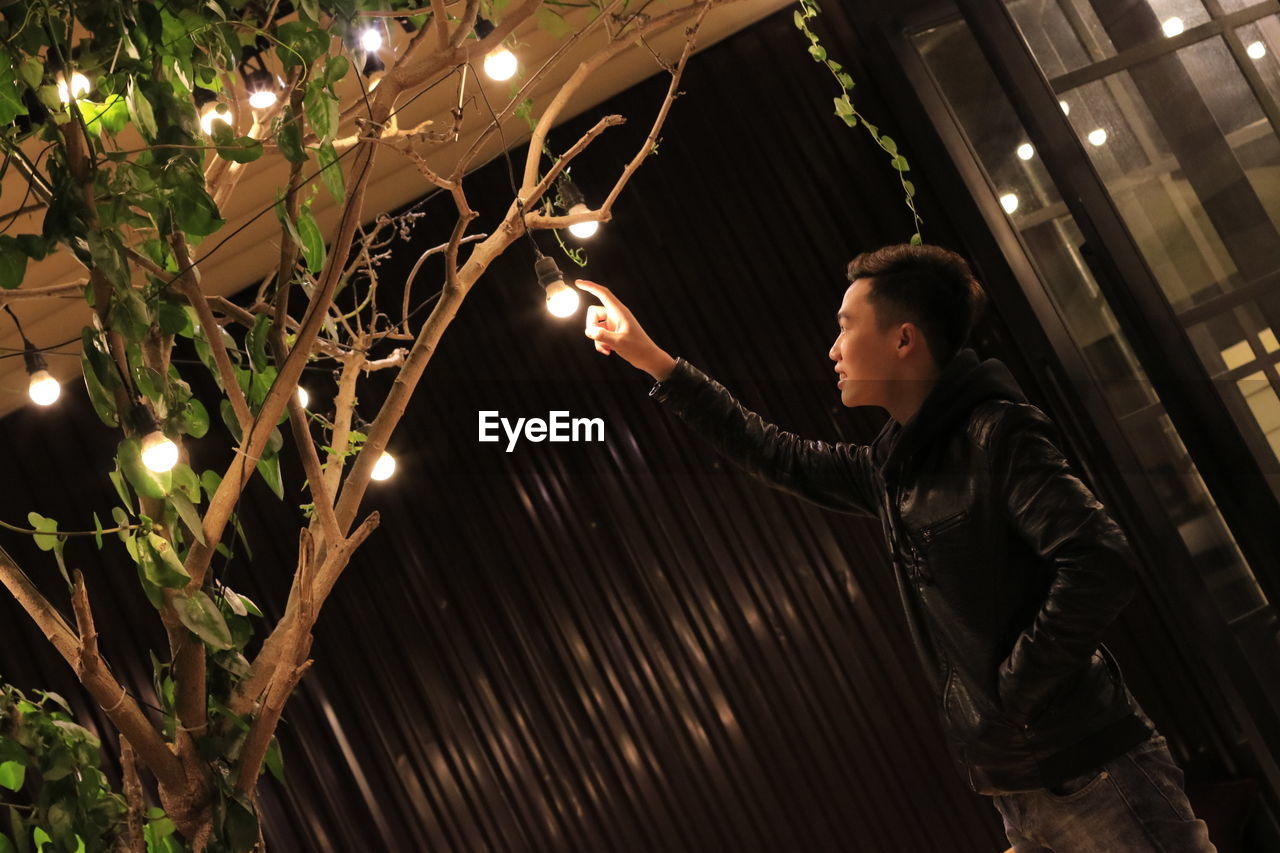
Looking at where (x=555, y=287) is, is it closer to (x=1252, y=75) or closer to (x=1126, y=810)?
(x=1126, y=810)

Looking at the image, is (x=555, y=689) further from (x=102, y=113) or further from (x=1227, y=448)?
(x=102, y=113)

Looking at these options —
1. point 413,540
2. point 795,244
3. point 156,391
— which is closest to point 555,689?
point 413,540

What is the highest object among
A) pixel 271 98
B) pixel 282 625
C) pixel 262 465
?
pixel 271 98

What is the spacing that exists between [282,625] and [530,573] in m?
2.91

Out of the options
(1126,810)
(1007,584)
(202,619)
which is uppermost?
(202,619)

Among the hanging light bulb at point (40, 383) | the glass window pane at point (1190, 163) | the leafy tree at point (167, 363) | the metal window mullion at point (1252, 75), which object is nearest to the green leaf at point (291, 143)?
the leafy tree at point (167, 363)

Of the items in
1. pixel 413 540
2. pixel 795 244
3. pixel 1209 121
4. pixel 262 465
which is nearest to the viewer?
pixel 262 465

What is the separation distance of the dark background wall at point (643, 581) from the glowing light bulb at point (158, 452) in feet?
9.89

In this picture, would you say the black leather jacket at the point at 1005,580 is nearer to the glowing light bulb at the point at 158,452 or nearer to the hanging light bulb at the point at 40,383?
the glowing light bulb at the point at 158,452

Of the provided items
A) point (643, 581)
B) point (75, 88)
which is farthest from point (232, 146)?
point (643, 581)

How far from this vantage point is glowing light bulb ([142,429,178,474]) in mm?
1353

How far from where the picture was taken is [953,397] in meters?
1.74

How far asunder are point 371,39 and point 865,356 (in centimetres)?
94

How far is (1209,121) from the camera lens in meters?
3.04
